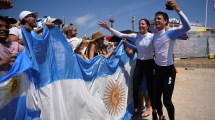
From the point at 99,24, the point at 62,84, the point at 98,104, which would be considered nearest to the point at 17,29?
the point at 99,24

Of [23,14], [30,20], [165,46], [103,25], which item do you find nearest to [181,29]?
[165,46]

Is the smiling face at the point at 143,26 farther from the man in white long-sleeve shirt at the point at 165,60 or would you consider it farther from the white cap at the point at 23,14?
the white cap at the point at 23,14

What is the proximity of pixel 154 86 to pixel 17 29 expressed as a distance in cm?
324

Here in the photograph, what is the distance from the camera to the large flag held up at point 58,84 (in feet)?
10.1

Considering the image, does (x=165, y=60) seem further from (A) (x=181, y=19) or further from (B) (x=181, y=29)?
(A) (x=181, y=19)

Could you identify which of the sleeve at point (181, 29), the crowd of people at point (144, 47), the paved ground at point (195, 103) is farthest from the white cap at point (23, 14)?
the paved ground at point (195, 103)

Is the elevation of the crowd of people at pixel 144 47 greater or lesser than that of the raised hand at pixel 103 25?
lesser

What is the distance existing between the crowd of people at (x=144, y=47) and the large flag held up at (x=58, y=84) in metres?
0.27

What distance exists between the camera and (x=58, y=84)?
3502mm

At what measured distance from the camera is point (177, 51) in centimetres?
2398

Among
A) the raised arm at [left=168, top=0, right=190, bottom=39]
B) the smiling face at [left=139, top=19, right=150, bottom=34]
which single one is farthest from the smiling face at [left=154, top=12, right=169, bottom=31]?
the smiling face at [left=139, top=19, right=150, bottom=34]

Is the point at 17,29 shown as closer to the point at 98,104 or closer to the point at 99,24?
the point at 99,24

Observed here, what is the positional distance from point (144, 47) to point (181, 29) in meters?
1.01

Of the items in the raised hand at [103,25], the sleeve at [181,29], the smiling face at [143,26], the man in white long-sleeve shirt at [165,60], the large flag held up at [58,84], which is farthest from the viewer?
the raised hand at [103,25]
